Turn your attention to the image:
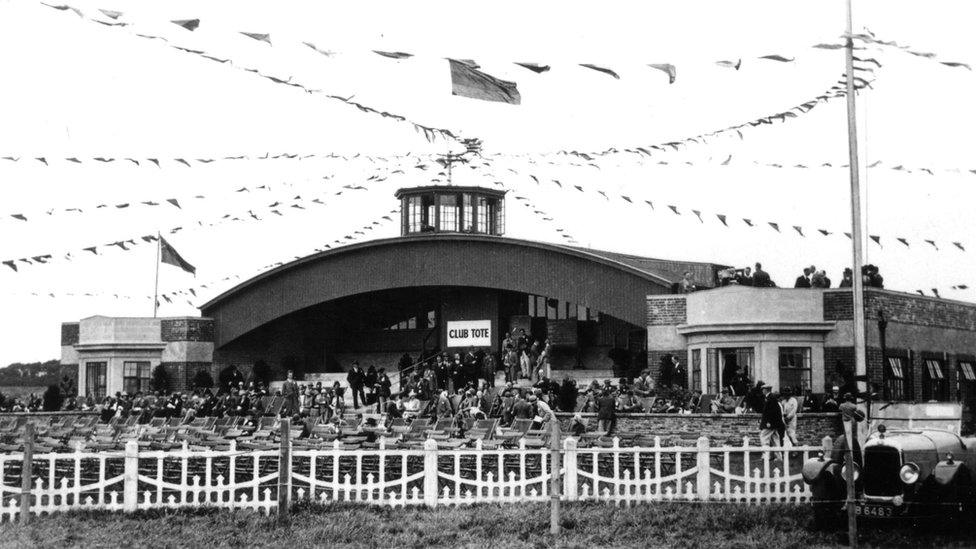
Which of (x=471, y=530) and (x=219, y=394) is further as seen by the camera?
(x=219, y=394)

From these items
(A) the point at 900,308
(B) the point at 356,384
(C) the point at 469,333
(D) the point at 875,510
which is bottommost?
(D) the point at 875,510

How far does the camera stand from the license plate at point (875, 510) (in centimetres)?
1608

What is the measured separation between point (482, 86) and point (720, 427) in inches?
549

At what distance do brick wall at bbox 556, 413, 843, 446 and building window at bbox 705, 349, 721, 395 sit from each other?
402 centimetres

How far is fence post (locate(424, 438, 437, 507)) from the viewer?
1794 centimetres

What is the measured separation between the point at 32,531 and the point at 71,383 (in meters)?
32.0

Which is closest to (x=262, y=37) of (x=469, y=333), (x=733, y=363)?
(x=733, y=363)

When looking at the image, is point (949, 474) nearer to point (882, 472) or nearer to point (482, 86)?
point (882, 472)

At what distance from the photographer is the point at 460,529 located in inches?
649

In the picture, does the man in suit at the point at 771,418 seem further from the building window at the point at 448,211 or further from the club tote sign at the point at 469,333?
the building window at the point at 448,211

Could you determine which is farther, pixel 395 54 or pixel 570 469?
pixel 570 469

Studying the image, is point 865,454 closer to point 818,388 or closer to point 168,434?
point 818,388

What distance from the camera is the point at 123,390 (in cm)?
4547

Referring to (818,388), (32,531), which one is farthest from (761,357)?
(32,531)
